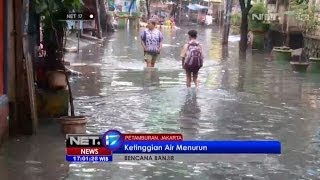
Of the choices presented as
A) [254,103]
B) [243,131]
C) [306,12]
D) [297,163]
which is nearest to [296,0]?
[306,12]

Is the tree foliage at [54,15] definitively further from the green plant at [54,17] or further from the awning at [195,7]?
the awning at [195,7]

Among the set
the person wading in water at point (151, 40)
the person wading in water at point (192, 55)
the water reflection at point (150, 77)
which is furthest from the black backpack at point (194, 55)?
the person wading in water at point (151, 40)

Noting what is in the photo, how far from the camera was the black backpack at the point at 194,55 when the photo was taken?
1438 cm

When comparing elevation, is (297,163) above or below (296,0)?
below

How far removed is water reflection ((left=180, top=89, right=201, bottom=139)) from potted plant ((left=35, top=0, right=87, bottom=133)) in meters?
1.73

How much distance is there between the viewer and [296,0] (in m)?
28.1

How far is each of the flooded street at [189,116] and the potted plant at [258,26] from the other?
12.1 metres

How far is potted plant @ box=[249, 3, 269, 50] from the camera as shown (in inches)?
1308

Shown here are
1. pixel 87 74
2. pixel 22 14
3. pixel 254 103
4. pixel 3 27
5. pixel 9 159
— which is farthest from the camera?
pixel 87 74

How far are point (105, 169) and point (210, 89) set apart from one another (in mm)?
7782

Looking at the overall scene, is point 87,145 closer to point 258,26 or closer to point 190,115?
point 190,115

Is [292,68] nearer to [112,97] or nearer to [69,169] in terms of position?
[112,97]

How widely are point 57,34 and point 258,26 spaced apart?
2274 cm

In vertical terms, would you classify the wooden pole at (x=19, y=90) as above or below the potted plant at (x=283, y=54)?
above
